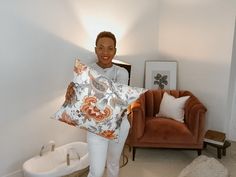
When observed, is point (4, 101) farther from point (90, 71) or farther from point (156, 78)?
point (156, 78)

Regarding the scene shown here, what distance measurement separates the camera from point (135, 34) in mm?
3600

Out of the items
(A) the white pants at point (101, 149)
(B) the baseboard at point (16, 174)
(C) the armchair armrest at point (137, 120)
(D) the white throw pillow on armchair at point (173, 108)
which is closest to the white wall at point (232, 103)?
(D) the white throw pillow on armchair at point (173, 108)

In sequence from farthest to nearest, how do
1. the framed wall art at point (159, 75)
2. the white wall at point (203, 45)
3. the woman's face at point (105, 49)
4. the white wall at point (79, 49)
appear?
the framed wall art at point (159, 75)
the white wall at point (203, 45)
the white wall at point (79, 49)
the woman's face at point (105, 49)

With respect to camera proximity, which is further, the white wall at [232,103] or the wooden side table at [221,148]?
the white wall at [232,103]

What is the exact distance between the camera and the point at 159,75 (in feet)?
12.4

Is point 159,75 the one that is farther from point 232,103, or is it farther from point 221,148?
point 221,148

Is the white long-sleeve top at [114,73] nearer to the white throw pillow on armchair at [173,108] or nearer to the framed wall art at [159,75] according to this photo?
the white throw pillow on armchair at [173,108]

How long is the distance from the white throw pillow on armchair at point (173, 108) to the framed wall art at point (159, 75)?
1.51 feet

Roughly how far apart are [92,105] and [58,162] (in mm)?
1057

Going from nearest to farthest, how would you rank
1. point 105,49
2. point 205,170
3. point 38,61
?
1. point 105,49
2. point 205,170
3. point 38,61

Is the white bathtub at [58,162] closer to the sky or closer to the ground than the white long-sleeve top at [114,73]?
closer to the ground

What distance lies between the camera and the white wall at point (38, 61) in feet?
7.75

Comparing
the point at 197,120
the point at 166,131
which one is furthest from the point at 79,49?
the point at 197,120

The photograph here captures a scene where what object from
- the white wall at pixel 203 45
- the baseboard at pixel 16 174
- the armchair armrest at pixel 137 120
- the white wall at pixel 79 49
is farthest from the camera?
the white wall at pixel 203 45
